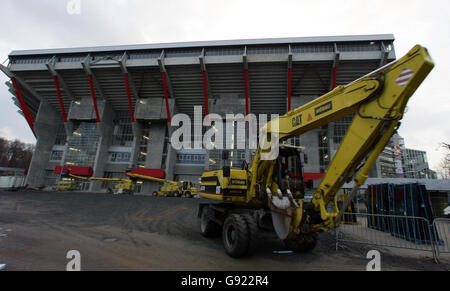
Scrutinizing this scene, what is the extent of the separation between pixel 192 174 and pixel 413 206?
102 feet

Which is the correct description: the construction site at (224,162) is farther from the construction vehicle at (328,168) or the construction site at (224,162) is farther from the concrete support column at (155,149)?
the concrete support column at (155,149)

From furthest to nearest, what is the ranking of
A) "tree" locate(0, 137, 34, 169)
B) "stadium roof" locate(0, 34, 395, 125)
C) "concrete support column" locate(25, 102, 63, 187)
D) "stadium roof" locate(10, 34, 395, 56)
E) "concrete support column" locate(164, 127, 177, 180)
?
"tree" locate(0, 137, 34, 169) → "concrete support column" locate(25, 102, 63, 187) → "concrete support column" locate(164, 127, 177, 180) → "stadium roof" locate(0, 34, 395, 125) → "stadium roof" locate(10, 34, 395, 56)

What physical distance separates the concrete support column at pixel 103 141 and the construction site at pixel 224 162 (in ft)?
0.92

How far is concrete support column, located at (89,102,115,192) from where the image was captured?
33.4 m

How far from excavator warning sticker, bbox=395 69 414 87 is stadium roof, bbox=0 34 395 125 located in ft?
80.2

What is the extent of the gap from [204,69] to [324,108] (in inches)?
1004

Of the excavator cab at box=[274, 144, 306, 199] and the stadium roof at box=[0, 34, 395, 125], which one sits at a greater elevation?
the stadium roof at box=[0, 34, 395, 125]

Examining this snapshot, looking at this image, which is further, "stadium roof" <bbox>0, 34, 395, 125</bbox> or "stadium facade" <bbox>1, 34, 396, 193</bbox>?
"stadium facade" <bbox>1, 34, 396, 193</bbox>

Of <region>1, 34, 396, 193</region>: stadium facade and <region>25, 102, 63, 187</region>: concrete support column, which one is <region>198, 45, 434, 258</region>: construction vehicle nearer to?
<region>1, 34, 396, 193</region>: stadium facade

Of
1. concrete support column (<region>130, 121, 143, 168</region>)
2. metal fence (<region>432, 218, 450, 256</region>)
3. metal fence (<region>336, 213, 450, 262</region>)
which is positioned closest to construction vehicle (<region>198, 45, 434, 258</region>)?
metal fence (<region>336, 213, 450, 262</region>)

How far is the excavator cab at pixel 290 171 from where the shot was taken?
503 cm
